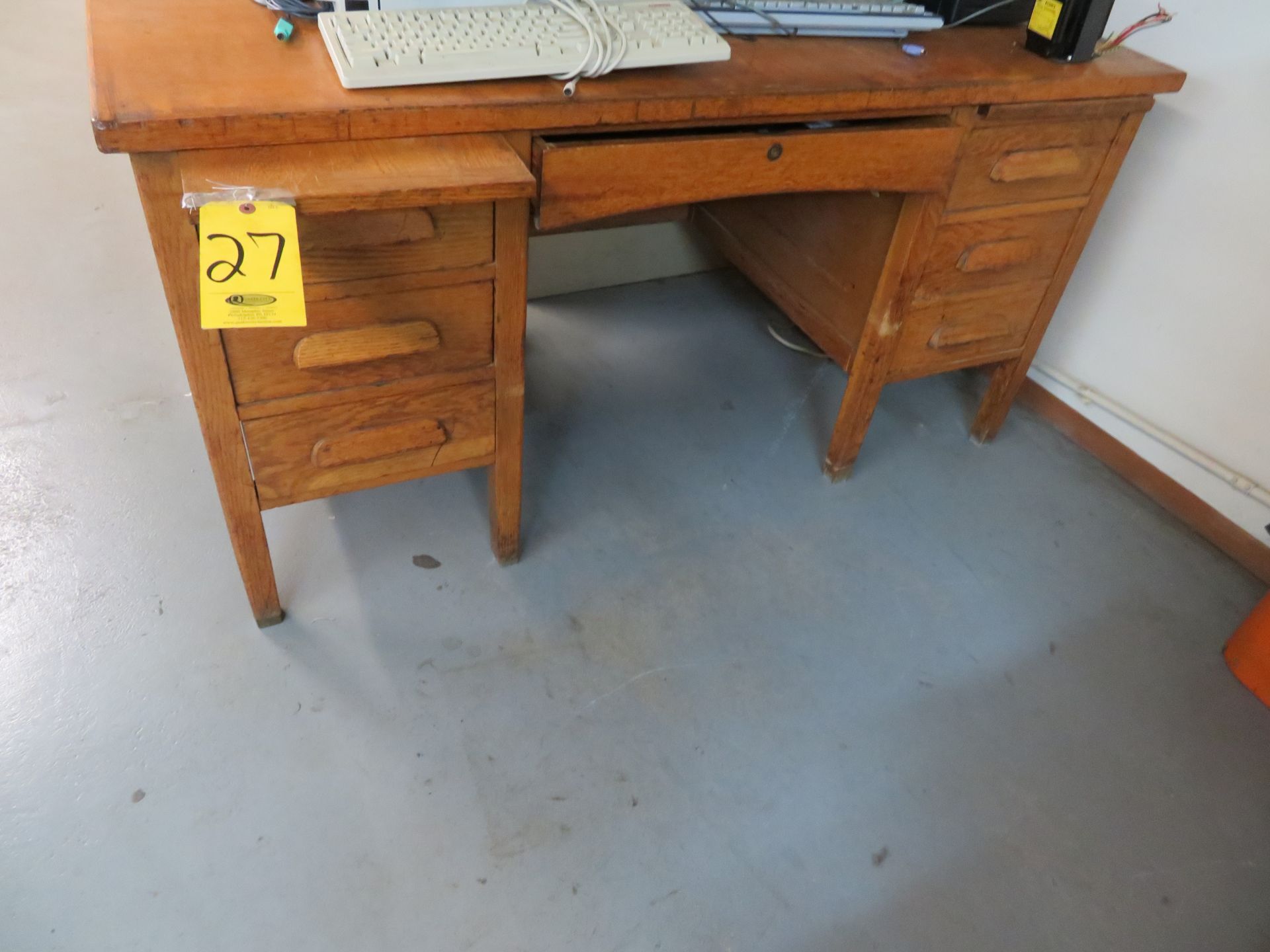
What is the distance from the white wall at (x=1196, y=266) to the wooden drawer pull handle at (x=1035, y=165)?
35 centimetres

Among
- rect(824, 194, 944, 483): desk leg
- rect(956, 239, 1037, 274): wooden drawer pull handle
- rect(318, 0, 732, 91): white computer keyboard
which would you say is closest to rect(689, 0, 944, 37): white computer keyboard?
rect(318, 0, 732, 91): white computer keyboard

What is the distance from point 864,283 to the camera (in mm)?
1466

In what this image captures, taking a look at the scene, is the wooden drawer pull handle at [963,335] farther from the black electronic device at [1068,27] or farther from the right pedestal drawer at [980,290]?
the black electronic device at [1068,27]

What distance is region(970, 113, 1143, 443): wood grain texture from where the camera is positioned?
4.60ft

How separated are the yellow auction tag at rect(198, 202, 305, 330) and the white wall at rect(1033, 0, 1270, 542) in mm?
1555

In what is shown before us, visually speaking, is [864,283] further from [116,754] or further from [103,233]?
[103,233]

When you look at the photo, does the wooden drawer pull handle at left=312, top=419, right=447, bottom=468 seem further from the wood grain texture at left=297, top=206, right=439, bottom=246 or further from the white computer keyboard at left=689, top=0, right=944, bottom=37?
the white computer keyboard at left=689, top=0, right=944, bottom=37

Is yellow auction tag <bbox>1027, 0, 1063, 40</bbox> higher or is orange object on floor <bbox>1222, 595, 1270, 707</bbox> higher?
yellow auction tag <bbox>1027, 0, 1063, 40</bbox>

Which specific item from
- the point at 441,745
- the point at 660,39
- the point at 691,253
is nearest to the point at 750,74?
the point at 660,39

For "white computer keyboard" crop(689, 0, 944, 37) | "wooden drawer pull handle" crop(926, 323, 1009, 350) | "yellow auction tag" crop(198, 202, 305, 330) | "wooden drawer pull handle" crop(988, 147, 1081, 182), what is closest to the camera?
"yellow auction tag" crop(198, 202, 305, 330)

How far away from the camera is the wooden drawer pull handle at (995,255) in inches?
55.2

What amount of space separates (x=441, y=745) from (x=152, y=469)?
2.57ft

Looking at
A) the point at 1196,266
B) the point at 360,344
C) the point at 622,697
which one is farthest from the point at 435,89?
the point at 1196,266

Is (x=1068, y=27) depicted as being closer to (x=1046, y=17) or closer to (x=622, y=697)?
(x=1046, y=17)
